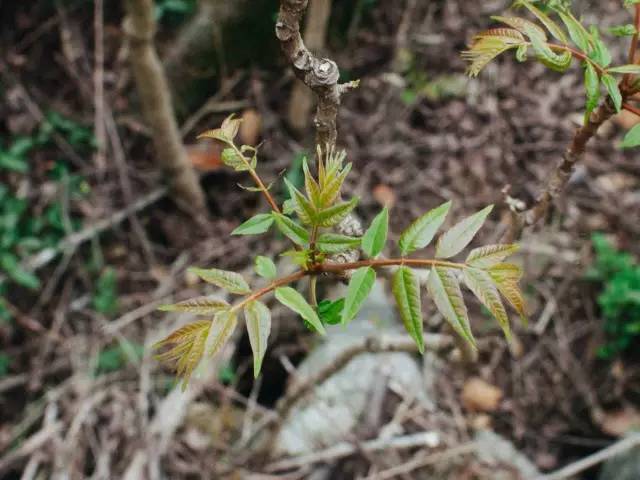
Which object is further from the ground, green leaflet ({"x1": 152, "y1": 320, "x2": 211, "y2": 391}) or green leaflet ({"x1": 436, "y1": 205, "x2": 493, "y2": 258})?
green leaflet ({"x1": 436, "y1": 205, "x2": 493, "y2": 258})

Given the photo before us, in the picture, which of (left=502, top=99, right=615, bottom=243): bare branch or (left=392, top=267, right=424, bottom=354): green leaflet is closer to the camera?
(left=392, top=267, right=424, bottom=354): green leaflet

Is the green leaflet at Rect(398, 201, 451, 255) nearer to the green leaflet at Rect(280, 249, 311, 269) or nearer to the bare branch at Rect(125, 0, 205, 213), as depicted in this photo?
the green leaflet at Rect(280, 249, 311, 269)

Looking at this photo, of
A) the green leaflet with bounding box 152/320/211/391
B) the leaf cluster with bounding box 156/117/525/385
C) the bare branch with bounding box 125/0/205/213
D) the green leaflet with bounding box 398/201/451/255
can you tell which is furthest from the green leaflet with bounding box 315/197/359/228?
the bare branch with bounding box 125/0/205/213

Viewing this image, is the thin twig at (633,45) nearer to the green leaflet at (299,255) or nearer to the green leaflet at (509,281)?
the green leaflet at (509,281)

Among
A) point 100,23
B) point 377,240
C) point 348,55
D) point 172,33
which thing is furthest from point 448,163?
point 377,240

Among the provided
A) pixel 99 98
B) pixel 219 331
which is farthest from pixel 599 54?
pixel 99 98
